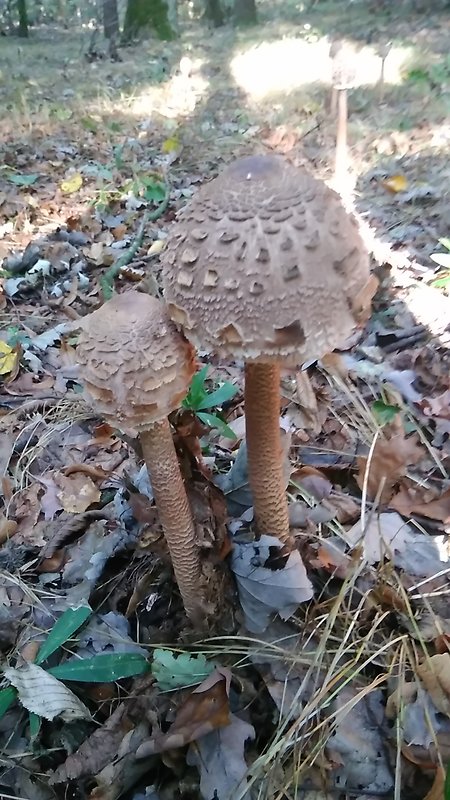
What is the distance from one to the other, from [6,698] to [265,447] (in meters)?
1.20

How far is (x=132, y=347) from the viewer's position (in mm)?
1563

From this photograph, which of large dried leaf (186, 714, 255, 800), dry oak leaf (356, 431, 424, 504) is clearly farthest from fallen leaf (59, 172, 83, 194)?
large dried leaf (186, 714, 255, 800)

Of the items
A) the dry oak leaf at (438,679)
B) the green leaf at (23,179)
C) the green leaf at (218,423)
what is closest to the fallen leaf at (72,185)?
the green leaf at (23,179)

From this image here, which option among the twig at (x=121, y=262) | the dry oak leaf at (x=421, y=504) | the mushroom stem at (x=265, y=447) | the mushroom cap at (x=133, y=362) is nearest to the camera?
the mushroom cap at (x=133, y=362)

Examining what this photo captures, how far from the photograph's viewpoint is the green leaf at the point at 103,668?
203 centimetres

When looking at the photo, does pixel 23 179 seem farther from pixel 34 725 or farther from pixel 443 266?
pixel 34 725

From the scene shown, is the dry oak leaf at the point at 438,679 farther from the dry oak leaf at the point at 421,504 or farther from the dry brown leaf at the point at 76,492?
the dry brown leaf at the point at 76,492

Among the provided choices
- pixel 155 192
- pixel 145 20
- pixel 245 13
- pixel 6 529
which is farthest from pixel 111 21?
pixel 6 529

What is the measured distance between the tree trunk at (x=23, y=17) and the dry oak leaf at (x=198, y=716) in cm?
2332

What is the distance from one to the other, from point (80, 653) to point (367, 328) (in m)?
2.40

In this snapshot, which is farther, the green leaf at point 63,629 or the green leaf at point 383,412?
the green leaf at point 383,412

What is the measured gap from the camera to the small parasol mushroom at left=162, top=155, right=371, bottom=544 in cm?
138

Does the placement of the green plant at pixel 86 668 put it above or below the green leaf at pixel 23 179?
below

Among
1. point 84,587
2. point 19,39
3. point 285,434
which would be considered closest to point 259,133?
point 285,434
